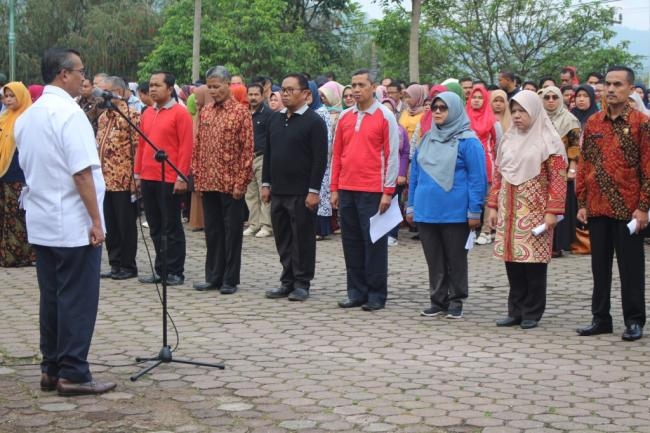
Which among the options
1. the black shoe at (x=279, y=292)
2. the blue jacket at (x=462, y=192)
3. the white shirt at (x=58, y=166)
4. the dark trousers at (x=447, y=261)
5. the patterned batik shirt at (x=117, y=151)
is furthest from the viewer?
the patterned batik shirt at (x=117, y=151)

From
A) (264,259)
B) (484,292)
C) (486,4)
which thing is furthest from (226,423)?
(486,4)

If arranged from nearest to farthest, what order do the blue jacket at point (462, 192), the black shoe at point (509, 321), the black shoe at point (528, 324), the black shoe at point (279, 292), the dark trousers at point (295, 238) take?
the black shoe at point (528, 324), the black shoe at point (509, 321), the blue jacket at point (462, 192), the dark trousers at point (295, 238), the black shoe at point (279, 292)

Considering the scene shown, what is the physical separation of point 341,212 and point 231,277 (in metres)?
1.38

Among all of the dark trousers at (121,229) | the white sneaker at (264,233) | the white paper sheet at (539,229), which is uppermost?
the white paper sheet at (539,229)

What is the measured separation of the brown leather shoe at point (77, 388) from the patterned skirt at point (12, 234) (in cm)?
597

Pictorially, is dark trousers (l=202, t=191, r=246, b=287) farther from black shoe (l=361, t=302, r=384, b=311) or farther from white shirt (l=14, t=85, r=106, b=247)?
white shirt (l=14, t=85, r=106, b=247)

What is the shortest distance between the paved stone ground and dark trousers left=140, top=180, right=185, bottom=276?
0.42 m

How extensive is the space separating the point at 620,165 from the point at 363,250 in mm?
2572

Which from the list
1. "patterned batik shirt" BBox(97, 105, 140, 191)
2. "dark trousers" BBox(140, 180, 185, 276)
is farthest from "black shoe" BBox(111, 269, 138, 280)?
"patterned batik shirt" BBox(97, 105, 140, 191)

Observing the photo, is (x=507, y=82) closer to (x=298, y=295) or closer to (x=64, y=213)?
(x=298, y=295)

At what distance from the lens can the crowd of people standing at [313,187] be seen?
6660mm

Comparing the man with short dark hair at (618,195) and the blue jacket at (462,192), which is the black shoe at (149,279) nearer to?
the blue jacket at (462,192)

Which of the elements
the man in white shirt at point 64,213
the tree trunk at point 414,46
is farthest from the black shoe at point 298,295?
the tree trunk at point 414,46

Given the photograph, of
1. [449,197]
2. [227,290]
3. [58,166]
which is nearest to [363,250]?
[449,197]
